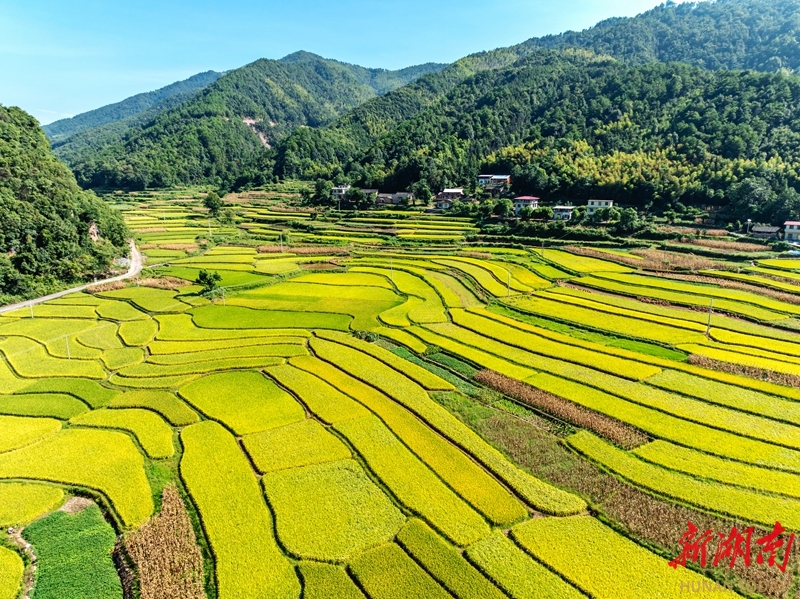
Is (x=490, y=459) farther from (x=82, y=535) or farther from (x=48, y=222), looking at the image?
(x=48, y=222)

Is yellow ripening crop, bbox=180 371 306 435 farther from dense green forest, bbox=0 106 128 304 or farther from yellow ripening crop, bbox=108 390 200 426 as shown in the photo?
dense green forest, bbox=0 106 128 304

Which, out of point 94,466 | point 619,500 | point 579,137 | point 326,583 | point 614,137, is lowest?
point 619,500

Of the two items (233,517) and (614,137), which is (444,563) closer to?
(233,517)

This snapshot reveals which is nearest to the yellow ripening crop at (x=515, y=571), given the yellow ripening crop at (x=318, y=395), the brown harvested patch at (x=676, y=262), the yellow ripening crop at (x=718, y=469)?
the yellow ripening crop at (x=718, y=469)

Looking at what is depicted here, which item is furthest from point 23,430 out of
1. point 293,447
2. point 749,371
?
point 749,371

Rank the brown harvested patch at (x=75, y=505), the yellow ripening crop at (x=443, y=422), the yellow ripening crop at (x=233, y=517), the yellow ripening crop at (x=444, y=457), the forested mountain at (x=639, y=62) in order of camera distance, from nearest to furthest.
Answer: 1. the yellow ripening crop at (x=233, y=517)
2. the yellow ripening crop at (x=444, y=457)
3. the yellow ripening crop at (x=443, y=422)
4. the brown harvested patch at (x=75, y=505)
5. the forested mountain at (x=639, y=62)

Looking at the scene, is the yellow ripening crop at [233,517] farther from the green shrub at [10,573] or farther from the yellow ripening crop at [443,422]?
the yellow ripening crop at [443,422]
